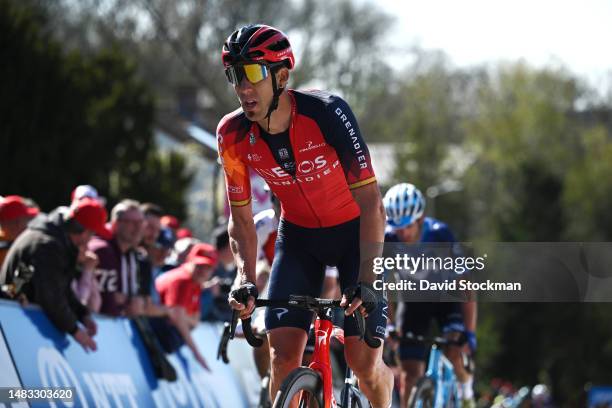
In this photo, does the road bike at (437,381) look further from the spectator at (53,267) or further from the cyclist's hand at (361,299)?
the cyclist's hand at (361,299)

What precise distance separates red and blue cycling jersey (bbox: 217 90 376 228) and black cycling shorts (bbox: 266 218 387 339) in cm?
16

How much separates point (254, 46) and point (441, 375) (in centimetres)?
479

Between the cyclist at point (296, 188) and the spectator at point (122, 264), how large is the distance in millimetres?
3784

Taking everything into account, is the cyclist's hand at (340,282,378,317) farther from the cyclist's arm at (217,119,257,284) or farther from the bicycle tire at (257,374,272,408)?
the bicycle tire at (257,374,272,408)

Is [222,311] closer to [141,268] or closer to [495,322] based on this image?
[141,268]

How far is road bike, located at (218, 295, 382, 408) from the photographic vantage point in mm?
6203

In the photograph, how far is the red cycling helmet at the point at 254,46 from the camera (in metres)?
6.56

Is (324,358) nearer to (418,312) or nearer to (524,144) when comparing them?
(418,312)

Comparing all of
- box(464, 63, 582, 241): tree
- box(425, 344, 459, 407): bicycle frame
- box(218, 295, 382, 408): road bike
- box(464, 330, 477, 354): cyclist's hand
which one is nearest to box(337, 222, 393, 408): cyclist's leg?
box(218, 295, 382, 408): road bike

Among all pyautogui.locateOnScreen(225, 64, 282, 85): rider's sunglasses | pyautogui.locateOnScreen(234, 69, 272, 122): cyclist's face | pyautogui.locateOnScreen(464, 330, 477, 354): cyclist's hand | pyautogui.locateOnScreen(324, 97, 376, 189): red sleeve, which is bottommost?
pyautogui.locateOnScreen(464, 330, 477, 354): cyclist's hand

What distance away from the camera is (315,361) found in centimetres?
675

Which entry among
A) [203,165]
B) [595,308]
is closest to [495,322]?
[595,308]

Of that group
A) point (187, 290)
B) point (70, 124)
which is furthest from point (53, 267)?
point (70, 124)

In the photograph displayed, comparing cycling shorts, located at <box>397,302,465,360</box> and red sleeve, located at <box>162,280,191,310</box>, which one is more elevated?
→ red sleeve, located at <box>162,280,191,310</box>
